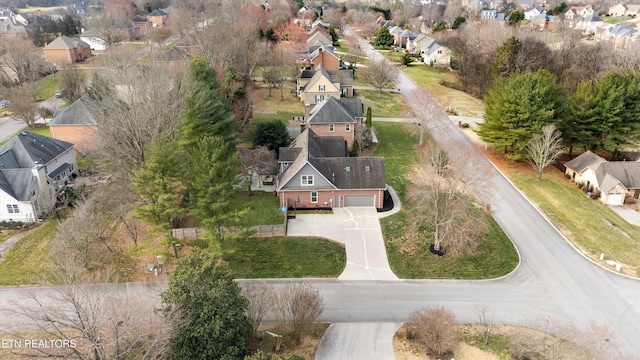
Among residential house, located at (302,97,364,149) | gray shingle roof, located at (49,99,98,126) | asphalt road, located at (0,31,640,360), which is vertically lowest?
asphalt road, located at (0,31,640,360)

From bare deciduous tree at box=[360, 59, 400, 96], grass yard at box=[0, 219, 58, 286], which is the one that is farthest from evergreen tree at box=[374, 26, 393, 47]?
grass yard at box=[0, 219, 58, 286]

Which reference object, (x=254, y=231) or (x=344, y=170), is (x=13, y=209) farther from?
(x=344, y=170)

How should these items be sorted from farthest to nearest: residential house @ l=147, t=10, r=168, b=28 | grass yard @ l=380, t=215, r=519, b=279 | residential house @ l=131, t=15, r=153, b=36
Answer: residential house @ l=147, t=10, r=168, b=28
residential house @ l=131, t=15, r=153, b=36
grass yard @ l=380, t=215, r=519, b=279

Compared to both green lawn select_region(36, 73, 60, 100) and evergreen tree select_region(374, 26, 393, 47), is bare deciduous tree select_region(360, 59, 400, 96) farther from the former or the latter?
green lawn select_region(36, 73, 60, 100)

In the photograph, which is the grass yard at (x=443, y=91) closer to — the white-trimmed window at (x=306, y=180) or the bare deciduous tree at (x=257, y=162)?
the bare deciduous tree at (x=257, y=162)

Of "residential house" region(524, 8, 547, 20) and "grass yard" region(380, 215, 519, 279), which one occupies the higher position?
"residential house" region(524, 8, 547, 20)

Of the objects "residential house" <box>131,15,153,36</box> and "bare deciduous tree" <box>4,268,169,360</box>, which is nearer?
"bare deciduous tree" <box>4,268,169,360</box>

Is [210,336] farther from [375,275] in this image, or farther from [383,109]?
[383,109]
